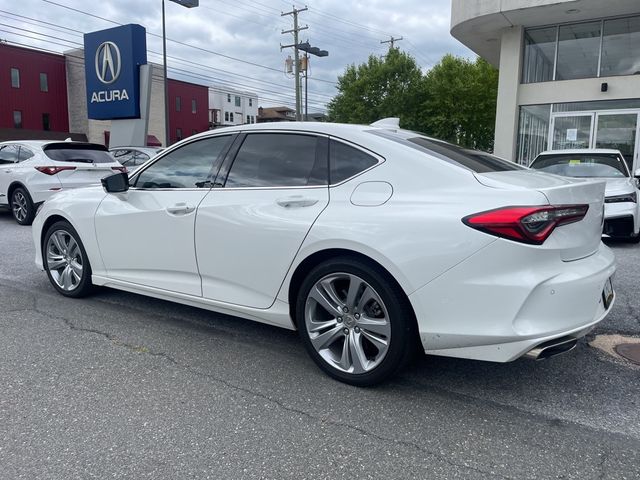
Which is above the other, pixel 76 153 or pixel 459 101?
pixel 459 101

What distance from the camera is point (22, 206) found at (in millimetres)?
9672

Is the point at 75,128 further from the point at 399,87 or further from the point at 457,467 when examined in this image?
the point at 457,467

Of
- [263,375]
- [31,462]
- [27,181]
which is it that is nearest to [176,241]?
[263,375]

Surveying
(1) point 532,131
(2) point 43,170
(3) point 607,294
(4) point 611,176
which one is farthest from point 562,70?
(3) point 607,294

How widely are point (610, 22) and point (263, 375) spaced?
15.2 metres

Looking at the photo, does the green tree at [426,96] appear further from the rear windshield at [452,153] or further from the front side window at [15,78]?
the rear windshield at [452,153]

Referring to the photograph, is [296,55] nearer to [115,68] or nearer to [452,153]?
[115,68]

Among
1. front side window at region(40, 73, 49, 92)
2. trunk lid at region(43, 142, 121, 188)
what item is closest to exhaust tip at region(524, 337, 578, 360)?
trunk lid at region(43, 142, 121, 188)

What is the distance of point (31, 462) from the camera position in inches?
93.4

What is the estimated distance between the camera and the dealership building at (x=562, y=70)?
13883 mm

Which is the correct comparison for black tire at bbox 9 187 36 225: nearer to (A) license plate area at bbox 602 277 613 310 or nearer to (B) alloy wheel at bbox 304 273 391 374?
(B) alloy wheel at bbox 304 273 391 374

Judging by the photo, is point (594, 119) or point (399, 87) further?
point (399, 87)

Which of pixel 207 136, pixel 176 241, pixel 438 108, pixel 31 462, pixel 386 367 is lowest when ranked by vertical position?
pixel 31 462

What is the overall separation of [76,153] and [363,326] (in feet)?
27.6
